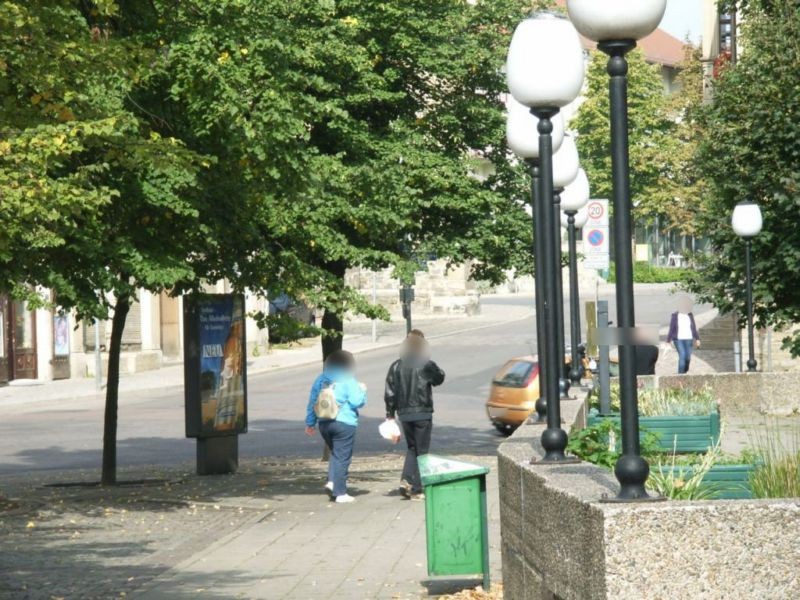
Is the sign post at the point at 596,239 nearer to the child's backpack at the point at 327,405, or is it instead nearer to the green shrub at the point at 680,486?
the child's backpack at the point at 327,405

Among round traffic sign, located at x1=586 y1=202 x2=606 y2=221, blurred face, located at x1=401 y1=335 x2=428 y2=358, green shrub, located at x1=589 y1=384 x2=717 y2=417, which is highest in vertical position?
round traffic sign, located at x1=586 y1=202 x2=606 y2=221

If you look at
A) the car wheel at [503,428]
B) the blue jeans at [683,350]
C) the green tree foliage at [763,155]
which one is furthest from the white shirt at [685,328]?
the car wheel at [503,428]

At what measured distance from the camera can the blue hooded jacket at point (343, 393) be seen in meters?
16.5

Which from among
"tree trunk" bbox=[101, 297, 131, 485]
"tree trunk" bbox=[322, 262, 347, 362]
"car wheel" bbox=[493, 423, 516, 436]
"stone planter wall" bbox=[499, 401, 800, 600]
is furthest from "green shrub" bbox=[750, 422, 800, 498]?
"car wheel" bbox=[493, 423, 516, 436]

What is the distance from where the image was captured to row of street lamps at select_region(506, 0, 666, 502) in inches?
223

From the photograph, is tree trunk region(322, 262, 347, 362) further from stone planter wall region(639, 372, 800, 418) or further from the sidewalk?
the sidewalk

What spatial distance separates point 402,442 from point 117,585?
614 inches

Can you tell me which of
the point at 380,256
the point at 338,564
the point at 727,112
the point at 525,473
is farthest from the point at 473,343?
the point at 525,473

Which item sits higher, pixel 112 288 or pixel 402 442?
pixel 112 288

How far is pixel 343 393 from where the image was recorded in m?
16.5

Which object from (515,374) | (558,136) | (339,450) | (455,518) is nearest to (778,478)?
(558,136)

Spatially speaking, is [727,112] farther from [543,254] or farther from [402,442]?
[543,254]

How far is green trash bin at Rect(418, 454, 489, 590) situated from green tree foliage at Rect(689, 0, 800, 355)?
12.1 metres

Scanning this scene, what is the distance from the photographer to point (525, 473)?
689 centimetres
